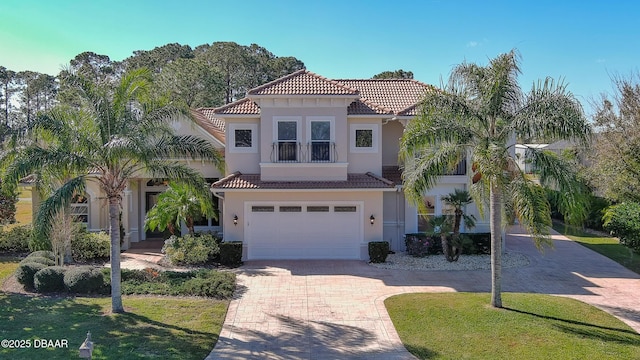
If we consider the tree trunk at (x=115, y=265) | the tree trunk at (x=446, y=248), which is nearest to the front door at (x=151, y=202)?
the tree trunk at (x=115, y=265)

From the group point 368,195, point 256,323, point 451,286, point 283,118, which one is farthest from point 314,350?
point 283,118

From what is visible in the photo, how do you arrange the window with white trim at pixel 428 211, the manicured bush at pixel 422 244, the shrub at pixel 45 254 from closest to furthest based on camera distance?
the shrub at pixel 45 254
the manicured bush at pixel 422 244
the window with white trim at pixel 428 211

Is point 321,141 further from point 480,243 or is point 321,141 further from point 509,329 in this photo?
point 509,329

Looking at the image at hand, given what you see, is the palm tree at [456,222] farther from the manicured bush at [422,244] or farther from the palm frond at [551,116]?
the palm frond at [551,116]

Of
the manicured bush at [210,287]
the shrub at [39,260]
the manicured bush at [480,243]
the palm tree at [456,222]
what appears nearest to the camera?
the manicured bush at [210,287]

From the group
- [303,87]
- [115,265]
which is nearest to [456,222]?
[303,87]

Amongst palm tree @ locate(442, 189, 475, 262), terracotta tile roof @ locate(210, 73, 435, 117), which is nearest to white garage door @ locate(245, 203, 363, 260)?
palm tree @ locate(442, 189, 475, 262)
